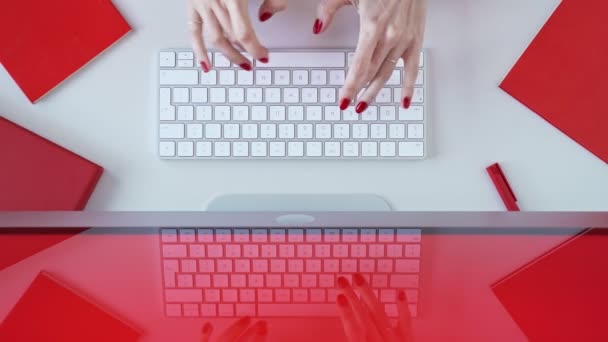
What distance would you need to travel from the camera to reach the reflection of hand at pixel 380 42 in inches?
27.0

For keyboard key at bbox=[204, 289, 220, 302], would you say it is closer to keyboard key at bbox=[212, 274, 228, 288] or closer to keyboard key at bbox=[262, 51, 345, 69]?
keyboard key at bbox=[212, 274, 228, 288]

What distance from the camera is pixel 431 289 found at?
70 centimetres

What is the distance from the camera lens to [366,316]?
659mm

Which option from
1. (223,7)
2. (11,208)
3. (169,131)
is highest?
(223,7)

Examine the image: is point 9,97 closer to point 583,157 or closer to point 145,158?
point 145,158

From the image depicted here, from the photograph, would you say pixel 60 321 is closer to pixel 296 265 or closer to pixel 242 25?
pixel 296 265

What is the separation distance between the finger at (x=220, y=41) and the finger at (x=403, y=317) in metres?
0.40

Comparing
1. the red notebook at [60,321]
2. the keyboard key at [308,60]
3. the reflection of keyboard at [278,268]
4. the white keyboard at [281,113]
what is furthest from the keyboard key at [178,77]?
the red notebook at [60,321]

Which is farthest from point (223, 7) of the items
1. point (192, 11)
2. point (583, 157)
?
point (583, 157)

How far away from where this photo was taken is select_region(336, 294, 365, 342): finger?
25.0 inches

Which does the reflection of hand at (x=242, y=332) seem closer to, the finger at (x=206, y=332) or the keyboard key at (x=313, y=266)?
the finger at (x=206, y=332)

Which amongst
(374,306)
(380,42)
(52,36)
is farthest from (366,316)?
(52,36)

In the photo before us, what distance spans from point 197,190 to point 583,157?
596 millimetres

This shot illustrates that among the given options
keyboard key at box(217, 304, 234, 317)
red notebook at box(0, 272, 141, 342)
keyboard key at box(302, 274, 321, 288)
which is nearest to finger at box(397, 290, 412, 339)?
keyboard key at box(302, 274, 321, 288)
